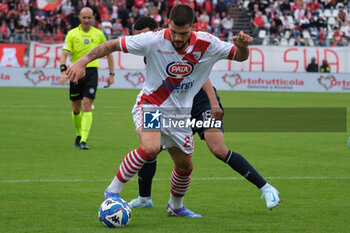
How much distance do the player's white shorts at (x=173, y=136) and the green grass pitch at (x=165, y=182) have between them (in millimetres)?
692

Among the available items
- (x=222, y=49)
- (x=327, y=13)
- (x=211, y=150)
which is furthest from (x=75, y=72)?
(x=327, y=13)

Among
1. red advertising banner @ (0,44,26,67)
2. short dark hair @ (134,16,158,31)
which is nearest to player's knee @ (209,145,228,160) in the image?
short dark hair @ (134,16,158,31)

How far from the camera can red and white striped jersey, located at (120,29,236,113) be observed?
600cm

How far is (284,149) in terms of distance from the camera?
1234 cm

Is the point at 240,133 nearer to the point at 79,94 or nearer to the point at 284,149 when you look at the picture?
the point at 284,149

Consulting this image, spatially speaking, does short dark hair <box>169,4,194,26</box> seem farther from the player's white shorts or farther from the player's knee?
the player's knee

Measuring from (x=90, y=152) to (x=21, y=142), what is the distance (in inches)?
71.2

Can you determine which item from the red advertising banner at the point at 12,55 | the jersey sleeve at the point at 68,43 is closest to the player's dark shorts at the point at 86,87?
the jersey sleeve at the point at 68,43

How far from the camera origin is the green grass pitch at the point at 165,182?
605cm

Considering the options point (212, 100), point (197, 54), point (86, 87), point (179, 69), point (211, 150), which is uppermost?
point (197, 54)

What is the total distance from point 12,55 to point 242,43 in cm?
2501

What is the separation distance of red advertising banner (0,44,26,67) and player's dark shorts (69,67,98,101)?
59.7ft

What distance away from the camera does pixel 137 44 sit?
596 centimetres

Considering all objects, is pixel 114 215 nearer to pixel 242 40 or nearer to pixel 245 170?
pixel 245 170
